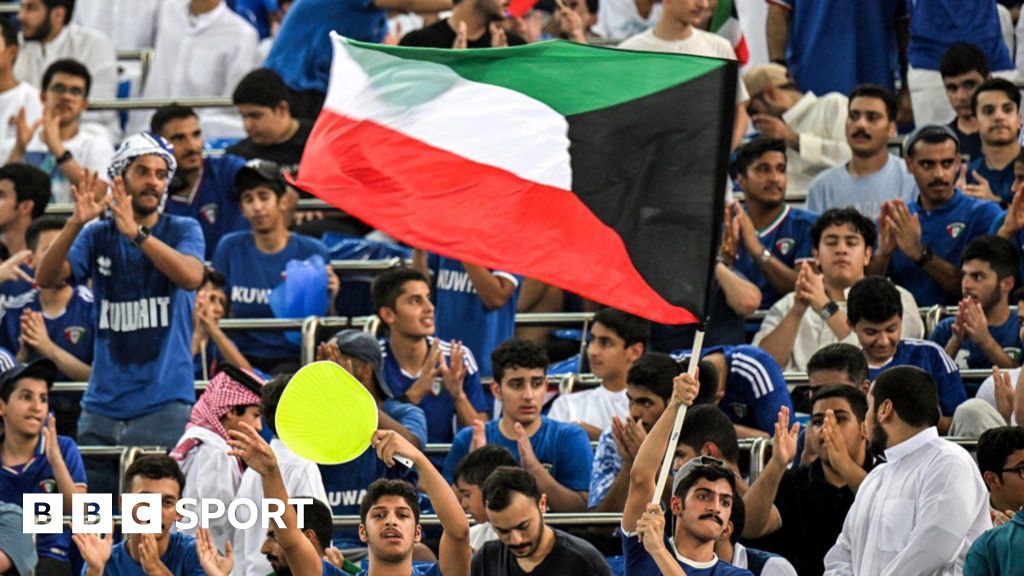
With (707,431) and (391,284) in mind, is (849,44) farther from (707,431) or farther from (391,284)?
(707,431)

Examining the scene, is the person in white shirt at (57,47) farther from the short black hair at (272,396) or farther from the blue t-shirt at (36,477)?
the short black hair at (272,396)

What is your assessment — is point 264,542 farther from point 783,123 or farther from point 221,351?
point 783,123

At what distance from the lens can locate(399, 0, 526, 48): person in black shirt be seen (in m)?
14.8

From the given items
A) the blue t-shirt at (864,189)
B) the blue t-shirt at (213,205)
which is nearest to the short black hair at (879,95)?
the blue t-shirt at (864,189)

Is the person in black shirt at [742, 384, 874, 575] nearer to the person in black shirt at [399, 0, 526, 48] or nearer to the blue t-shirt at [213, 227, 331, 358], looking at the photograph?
the blue t-shirt at [213, 227, 331, 358]

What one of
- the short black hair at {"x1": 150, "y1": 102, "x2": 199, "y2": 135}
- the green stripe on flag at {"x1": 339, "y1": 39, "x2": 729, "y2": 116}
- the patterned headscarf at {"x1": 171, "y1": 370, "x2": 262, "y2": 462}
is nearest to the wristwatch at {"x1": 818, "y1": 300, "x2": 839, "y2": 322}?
the patterned headscarf at {"x1": 171, "y1": 370, "x2": 262, "y2": 462}

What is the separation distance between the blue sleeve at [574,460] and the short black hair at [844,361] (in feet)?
3.79

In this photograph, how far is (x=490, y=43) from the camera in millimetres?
14828

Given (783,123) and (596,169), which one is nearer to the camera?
(596,169)

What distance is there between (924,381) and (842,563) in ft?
2.70

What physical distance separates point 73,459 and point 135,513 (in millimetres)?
1141

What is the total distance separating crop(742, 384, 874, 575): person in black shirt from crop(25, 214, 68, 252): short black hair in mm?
5205

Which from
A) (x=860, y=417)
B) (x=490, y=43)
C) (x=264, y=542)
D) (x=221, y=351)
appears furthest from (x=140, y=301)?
(x=860, y=417)

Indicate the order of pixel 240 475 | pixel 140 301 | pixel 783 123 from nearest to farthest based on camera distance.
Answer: pixel 240 475, pixel 140 301, pixel 783 123
